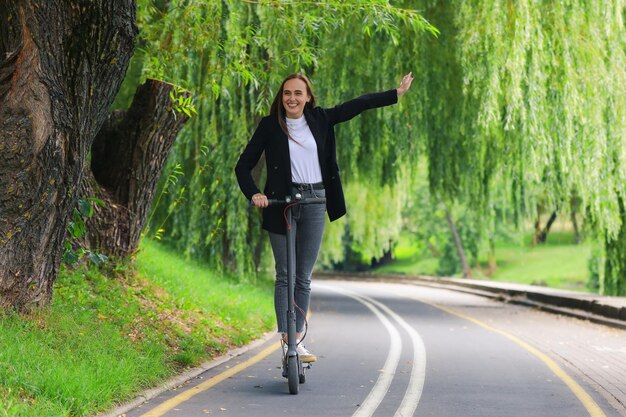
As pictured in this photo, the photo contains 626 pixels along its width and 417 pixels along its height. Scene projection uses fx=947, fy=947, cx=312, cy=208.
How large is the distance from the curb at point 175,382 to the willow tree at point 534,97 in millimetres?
6123

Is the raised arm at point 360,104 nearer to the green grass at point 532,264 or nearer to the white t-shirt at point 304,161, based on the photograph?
the white t-shirt at point 304,161

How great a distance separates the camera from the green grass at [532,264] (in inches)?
1950

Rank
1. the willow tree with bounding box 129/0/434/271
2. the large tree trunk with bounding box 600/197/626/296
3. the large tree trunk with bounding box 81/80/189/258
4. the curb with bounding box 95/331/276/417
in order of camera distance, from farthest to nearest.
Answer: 1. the large tree trunk with bounding box 600/197/626/296
2. the willow tree with bounding box 129/0/434/271
3. the large tree trunk with bounding box 81/80/189/258
4. the curb with bounding box 95/331/276/417

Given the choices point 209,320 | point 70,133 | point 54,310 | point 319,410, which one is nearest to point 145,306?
point 209,320

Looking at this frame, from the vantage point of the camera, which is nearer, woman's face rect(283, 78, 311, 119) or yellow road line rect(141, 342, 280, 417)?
yellow road line rect(141, 342, 280, 417)

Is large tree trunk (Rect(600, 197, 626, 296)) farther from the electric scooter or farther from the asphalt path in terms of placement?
the electric scooter

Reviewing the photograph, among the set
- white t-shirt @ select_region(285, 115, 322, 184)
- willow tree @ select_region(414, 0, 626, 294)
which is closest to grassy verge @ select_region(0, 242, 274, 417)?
white t-shirt @ select_region(285, 115, 322, 184)

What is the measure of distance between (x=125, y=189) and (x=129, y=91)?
6.29m

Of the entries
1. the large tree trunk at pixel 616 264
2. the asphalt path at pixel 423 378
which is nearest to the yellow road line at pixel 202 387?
the asphalt path at pixel 423 378

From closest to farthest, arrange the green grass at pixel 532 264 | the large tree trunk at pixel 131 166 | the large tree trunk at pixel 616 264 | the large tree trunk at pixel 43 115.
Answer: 1. the large tree trunk at pixel 43 115
2. the large tree trunk at pixel 131 166
3. the large tree trunk at pixel 616 264
4. the green grass at pixel 532 264

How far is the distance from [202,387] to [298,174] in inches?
69.1

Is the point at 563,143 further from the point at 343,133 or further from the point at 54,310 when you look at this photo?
the point at 54,310

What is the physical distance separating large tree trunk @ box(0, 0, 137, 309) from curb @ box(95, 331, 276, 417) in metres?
1.22

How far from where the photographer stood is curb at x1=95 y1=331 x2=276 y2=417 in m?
5.99
